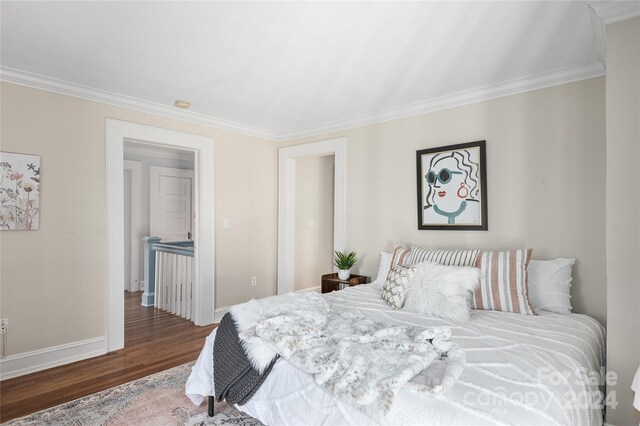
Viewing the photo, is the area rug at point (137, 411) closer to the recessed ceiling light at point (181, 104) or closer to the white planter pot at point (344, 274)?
the white planter pot at point (344, 274)

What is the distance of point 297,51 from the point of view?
246cm

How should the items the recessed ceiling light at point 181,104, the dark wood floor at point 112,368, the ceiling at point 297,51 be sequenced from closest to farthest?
the ceiling at point 297,51 < the dark wood floor at point 112,368 < the recessed ceiling light at point 181,104

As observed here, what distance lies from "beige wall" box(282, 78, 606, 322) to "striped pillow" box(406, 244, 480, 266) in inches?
11.3

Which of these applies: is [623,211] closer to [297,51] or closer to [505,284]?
[505,284]

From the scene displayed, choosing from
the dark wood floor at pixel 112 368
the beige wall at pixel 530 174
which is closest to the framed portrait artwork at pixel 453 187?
the beige wall at pixel 530 174

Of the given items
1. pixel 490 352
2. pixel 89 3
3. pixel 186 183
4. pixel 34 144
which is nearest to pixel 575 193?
pixel 490 352

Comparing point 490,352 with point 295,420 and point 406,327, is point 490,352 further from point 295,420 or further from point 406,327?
point 295,420

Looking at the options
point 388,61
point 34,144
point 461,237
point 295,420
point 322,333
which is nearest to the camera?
point 295,420

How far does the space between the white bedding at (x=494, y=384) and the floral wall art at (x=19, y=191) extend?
1922 millimetres

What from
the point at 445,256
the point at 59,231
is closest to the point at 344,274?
the point at 445,256

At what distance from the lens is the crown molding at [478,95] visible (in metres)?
2.70

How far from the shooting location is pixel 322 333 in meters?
1.88

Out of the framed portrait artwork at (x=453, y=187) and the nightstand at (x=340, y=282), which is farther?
the nightstand at (x=340, y=282)

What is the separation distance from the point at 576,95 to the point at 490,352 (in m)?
2.13
